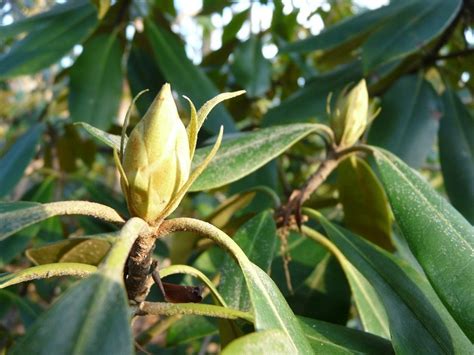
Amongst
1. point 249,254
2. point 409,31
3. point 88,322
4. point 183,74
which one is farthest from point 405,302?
point 183,74

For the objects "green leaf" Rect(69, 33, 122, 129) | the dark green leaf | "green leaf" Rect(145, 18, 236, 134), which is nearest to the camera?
the dark green leaf

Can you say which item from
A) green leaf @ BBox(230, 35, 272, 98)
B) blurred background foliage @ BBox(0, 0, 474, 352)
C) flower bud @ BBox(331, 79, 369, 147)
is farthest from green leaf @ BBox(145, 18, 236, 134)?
flower bud @ BBox(331, 79, 369, 147)

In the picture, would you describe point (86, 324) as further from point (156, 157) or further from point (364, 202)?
point (364, 202)

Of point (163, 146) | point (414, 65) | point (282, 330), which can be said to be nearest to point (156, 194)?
point (163, 146)

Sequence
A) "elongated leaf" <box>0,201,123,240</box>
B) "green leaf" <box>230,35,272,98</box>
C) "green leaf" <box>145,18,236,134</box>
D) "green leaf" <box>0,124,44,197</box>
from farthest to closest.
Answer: "green leaf" <box>230,35,272,98</box>
"green leaf" <box>145,18,236,134</box>
"green leaf" <box>0,124,44,197</box>
"elongated leaf" <box>0,201,123,240</box>

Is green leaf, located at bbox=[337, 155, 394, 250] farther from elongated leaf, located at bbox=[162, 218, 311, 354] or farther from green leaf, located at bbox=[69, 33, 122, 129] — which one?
green leaf, located at bbox=[69, 33, 122, 129]

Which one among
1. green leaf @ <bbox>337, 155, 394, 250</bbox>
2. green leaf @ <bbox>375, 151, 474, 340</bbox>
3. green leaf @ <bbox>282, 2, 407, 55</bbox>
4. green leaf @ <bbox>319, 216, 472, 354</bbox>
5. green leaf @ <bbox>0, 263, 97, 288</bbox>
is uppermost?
green leaf @ <bbox>0, 263, 97, 288</bbox>

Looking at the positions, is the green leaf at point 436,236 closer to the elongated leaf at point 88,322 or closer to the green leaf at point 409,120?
the elongated leaf at point 88,322
